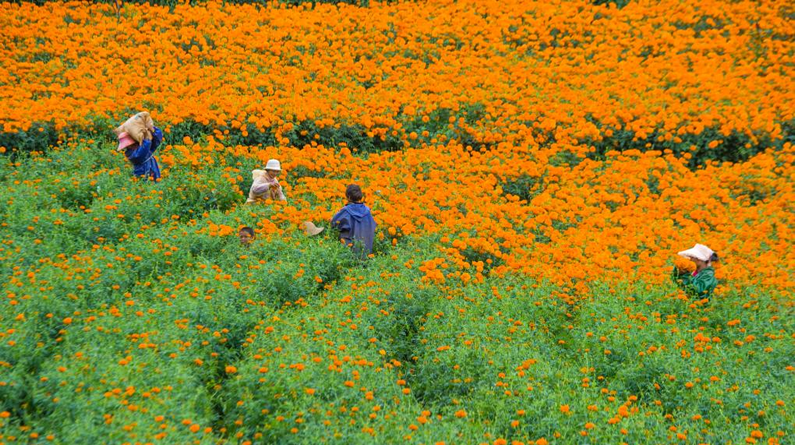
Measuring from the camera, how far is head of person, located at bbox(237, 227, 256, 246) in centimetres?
696

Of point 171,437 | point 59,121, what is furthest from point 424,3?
point 171,437

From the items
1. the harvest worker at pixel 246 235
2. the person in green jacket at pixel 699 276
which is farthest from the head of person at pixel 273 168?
the person in green jacket at pixel 699 276

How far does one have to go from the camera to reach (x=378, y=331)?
5.66m

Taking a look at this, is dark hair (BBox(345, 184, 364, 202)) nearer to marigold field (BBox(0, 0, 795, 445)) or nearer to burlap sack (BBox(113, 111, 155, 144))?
marigold field (BBox(0, 0, 795, 445))

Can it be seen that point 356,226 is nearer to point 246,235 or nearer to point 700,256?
point 246,235

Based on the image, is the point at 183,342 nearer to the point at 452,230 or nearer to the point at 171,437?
the point at 171,437

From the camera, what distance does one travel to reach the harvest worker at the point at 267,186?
7840mm

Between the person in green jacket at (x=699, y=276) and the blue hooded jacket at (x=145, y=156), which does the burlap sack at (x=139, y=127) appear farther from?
the person in green jacket at (x=699, y=276)

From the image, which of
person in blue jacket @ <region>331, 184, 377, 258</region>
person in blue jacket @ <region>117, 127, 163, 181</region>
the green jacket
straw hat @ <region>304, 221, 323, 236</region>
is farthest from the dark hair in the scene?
the green jacket

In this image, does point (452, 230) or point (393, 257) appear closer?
point (393, 257)

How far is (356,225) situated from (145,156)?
274cm

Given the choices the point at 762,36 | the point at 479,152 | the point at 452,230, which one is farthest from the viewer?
the point at 762,36

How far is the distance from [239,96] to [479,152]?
3618 millimetres

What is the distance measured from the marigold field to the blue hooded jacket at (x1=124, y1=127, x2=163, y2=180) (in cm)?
27
